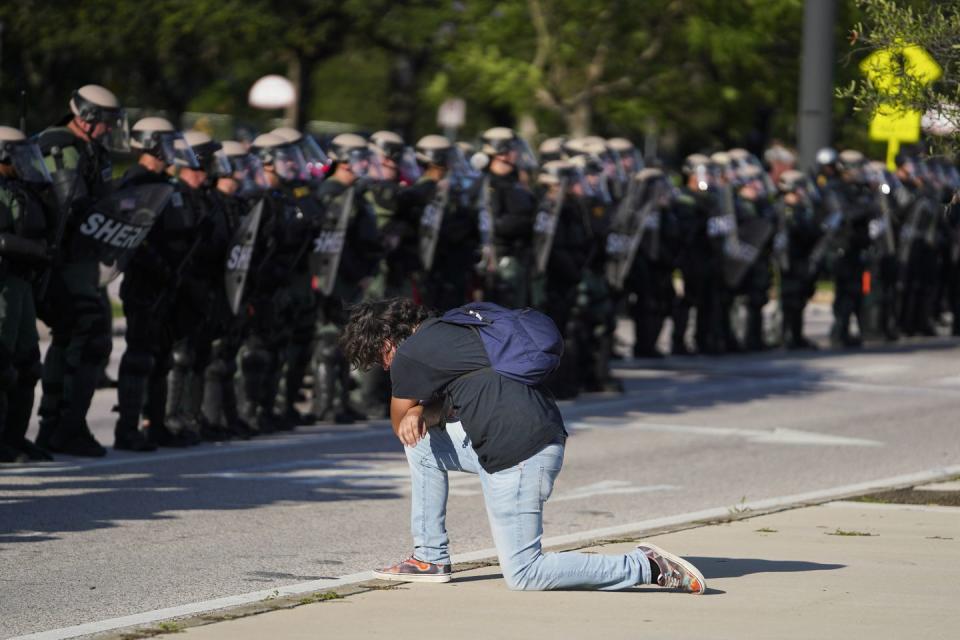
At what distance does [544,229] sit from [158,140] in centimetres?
465

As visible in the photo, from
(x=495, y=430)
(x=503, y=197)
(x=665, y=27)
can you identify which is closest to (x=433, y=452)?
(x=495, y=430)

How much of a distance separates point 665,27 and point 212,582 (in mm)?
27966

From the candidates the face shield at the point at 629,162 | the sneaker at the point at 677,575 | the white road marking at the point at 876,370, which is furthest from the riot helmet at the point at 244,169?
the white road marking at the point at 876,370

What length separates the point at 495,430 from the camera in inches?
291

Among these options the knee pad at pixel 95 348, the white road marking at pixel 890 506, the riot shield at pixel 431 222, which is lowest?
the white road marking at pixel 890 506

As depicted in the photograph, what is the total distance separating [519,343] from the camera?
24.2 ft

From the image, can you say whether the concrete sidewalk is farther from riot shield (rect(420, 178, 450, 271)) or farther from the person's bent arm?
riot shield (rect(420, 178, 450, 271))

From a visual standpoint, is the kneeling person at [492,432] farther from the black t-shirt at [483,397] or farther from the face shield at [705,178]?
the face shield at [705,178]

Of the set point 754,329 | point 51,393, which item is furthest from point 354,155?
point 754,329

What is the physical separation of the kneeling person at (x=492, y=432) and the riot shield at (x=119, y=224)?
4.40 meters

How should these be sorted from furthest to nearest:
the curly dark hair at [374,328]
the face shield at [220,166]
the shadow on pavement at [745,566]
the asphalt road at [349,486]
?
the face shield at [220,166] → the asphalt road at [349,486] → the shadow on pavement at [745,566] → the curly dark hair at [374,328]

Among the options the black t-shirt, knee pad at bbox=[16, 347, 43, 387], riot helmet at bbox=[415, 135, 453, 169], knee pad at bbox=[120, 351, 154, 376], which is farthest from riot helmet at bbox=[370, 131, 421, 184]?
the black t-shirt

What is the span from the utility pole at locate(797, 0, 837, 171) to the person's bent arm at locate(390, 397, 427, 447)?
63.3 ft

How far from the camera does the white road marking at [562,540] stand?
7246 millimetres
